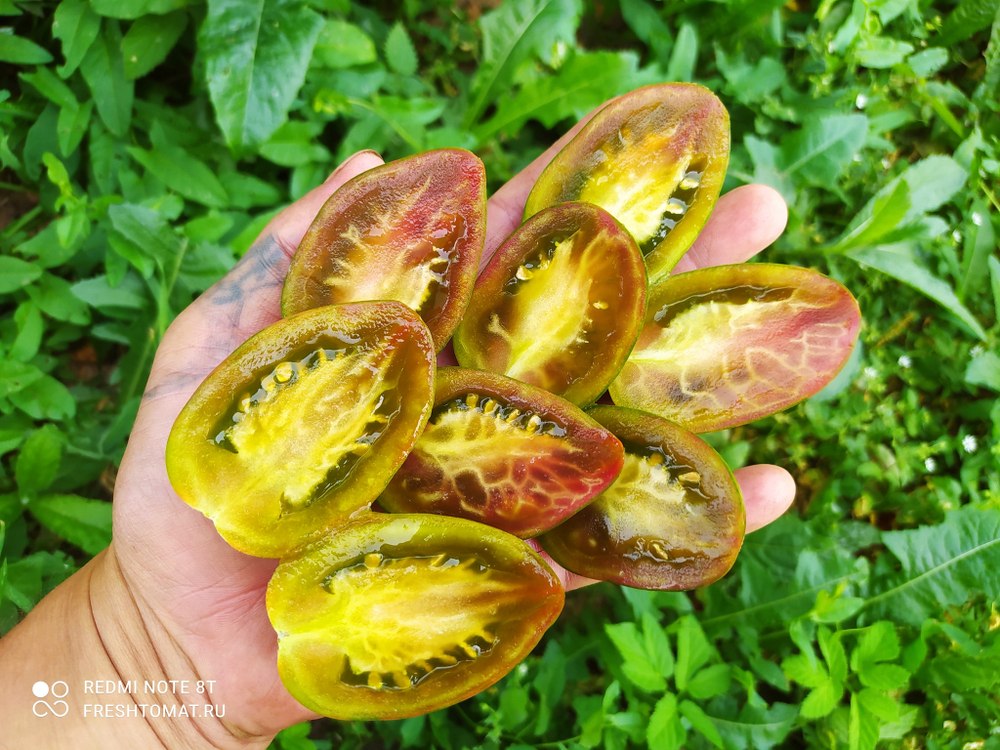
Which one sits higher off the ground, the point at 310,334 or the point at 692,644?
the point at 310,334

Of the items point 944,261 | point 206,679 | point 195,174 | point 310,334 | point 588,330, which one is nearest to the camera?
point 310,334

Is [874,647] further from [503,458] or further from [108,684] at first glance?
[108,684]

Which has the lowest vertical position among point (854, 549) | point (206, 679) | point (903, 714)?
point (903, 714)

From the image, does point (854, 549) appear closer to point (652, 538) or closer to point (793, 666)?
point (793, 666)

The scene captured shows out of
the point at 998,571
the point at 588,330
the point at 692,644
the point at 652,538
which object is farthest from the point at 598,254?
the point at 998,571

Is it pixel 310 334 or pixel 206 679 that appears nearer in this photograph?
pixel 310 334

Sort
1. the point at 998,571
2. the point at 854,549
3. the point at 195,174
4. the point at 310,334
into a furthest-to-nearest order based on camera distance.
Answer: the point at 854,549 → the point at 195,174 → the point at 998,571 → the point at 310,334
